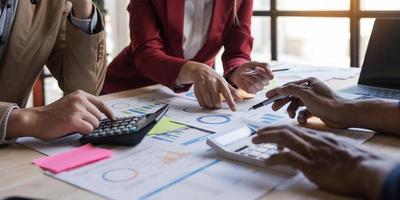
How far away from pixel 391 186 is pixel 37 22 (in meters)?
1.05

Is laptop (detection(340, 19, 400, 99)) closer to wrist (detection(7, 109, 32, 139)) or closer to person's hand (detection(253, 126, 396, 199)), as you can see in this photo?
person's hand (detection(253, 126, 396, 199))

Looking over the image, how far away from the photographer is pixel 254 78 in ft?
4.14

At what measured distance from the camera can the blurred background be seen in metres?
2.06

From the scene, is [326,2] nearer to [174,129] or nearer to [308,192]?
[174,129]

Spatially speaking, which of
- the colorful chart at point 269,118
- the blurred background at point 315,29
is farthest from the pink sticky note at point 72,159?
the blurred background at point 315,29

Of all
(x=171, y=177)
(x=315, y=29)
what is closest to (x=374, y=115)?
(x=171, y=177)

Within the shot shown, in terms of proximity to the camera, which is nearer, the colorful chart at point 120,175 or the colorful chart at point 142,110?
the colorful chart at point 120,175

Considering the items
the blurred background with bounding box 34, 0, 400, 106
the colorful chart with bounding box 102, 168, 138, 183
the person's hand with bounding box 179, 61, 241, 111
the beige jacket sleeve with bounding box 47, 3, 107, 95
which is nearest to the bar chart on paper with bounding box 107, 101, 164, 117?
the person's hand with bounding box 179, 61, 241, 111

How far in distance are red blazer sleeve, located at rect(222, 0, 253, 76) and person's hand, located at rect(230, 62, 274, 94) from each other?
0.73 ft

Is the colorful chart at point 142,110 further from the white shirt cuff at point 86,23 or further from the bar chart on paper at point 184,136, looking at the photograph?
the white shirt cuff at point 86,23

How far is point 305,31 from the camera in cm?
243

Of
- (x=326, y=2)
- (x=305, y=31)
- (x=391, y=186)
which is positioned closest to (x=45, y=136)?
(x=391, y=186)

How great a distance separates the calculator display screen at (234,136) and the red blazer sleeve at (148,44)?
1.43ft

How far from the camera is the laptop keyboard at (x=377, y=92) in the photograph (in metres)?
1.19
